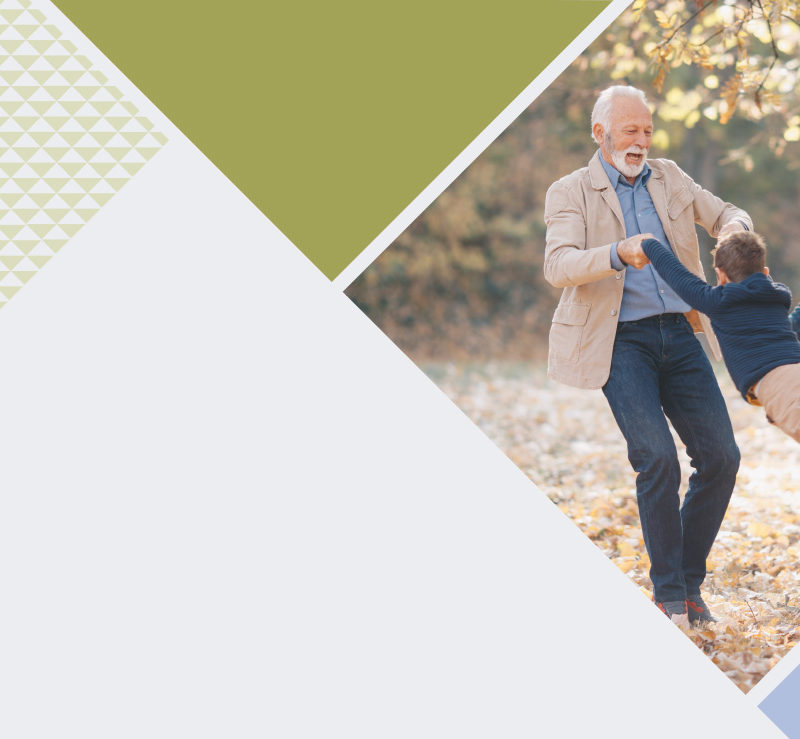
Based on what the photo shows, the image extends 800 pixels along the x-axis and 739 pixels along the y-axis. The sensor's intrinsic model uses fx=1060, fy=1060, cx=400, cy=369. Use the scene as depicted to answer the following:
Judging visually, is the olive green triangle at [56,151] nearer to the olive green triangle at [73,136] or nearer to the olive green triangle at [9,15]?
the olive green triangle at [73,136]

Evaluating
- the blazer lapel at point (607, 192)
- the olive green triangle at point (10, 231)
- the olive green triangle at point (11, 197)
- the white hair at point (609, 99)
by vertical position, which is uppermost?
the olive green triangle at point (11, 197)

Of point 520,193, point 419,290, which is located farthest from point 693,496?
point 520,193

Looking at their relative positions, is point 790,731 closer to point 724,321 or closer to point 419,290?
point 724,321

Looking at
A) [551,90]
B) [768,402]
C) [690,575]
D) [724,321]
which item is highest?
[551,90]

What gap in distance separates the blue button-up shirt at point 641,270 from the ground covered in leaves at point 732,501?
1.41 meters

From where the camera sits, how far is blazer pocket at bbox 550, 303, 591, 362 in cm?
460

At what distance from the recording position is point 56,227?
209 inches

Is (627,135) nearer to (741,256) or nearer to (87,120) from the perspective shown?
(741,256)

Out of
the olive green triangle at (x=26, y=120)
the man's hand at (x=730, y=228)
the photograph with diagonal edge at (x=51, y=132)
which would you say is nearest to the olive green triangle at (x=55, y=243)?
the photograph with diagonal edge at (x=51, y=132)

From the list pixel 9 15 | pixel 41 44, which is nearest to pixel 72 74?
pixel 41 44

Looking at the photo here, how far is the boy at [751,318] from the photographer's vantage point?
4133 millimetres

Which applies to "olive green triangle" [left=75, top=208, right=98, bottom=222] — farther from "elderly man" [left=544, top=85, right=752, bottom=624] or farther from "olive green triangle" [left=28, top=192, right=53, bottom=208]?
"elderly man" [left=544, top=85, right=752, bottom=624]

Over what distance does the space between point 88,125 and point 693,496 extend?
3438 mm

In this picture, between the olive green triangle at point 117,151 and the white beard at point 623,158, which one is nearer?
the white beard at point 623,158
